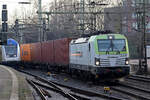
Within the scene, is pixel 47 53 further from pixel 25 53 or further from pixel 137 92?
pixel 137 92

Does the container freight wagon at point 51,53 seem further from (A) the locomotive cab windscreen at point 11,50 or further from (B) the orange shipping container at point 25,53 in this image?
(A) the locomotive cab windscreen at point 11,50

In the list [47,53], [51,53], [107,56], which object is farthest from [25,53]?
[107,56]

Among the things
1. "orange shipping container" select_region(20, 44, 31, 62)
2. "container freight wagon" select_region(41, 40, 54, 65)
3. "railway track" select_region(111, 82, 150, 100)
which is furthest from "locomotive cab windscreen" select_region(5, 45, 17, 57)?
"railway track" select_region(111, 82, 150, 100)

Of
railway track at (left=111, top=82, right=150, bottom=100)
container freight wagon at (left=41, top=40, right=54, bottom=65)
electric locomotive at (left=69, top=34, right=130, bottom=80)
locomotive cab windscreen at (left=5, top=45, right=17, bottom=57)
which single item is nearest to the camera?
railway track at (left=111, top=82, right=150, bottom=100)

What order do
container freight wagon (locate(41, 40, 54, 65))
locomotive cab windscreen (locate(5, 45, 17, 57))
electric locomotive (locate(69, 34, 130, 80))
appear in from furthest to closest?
locomotive cab windscreen (locate(5, 45, 17, 57)) < container freight wagon (locate(41, 40, 54, 65)) < electric locomotive (locate(69, 34, 130, 80))

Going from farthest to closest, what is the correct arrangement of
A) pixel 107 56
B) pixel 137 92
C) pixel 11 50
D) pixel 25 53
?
pixel 25 53 → pixel 11 50 → pixel 107 56 → pixel 137 92

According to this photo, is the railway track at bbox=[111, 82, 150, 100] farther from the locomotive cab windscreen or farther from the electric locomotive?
the locomotive cab windscreen

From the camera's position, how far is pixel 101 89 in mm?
17750

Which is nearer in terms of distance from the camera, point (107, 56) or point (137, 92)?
point (137, 92)

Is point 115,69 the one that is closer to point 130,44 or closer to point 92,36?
point 92,36

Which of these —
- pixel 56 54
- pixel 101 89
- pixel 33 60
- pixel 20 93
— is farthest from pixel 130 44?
pixel 20 93

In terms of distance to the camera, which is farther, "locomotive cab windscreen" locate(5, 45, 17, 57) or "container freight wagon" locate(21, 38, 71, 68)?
"locomotive cab windscreen" locate(5, 45, 17, 57)

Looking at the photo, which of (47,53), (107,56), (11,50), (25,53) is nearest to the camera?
(107,56)

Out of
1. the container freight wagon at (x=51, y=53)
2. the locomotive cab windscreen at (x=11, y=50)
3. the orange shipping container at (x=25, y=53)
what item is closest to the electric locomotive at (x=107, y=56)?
the container freight wagon at (x=51, y=53)
